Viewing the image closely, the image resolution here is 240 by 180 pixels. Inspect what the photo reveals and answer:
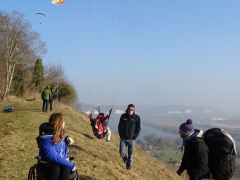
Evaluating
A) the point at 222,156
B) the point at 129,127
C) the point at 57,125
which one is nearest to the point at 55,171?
the point at 57,125

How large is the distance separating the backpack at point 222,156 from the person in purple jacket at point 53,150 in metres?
2.46

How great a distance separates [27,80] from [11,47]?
29.5 feet

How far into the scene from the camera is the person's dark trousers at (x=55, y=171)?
15.9ft

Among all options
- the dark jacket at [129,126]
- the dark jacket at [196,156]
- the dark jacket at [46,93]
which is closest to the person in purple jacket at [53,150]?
the dark jacket at [196,156]

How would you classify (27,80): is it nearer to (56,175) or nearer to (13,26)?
(13,26)

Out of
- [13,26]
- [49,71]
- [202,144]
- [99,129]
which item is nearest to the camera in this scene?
[202,144]

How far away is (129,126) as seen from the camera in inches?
343

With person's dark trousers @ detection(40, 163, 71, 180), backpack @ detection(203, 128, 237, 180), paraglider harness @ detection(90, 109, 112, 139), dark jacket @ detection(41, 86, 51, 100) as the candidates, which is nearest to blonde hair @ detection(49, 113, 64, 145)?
person's dark trousers @ detection(40, 163, 71, 180)

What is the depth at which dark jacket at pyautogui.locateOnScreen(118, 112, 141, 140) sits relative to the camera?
28.6 feet

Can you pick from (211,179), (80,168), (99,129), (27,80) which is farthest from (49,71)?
(211,179)

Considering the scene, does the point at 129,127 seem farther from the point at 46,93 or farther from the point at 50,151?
the point at 46,93

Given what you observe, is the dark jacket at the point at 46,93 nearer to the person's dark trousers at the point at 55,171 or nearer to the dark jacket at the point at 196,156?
the person's dark trousers at the point at 55,171

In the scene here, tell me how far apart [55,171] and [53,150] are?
0.37m

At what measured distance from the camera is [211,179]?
4641 millimetres
